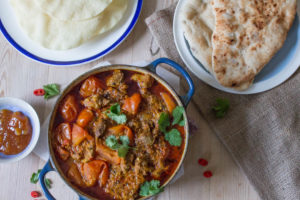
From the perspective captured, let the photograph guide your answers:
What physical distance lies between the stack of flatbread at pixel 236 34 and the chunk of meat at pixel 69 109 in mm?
1240

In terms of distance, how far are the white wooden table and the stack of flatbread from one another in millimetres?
558

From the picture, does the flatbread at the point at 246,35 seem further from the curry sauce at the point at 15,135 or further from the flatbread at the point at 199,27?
the curry sauce at the point at 15,135

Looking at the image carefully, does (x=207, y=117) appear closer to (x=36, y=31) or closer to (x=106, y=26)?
(x=106, y=26)

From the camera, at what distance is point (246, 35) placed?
10.1ft

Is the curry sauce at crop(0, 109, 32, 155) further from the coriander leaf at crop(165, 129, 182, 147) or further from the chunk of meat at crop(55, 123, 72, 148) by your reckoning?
the coriander leaf at crop(165, 129, 182, 147)

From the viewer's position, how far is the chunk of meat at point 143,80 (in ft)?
9.72

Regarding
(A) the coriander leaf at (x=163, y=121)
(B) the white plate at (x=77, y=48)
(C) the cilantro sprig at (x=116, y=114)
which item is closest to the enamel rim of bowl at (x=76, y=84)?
(A) the coriander leaf at (x=163, y=121)

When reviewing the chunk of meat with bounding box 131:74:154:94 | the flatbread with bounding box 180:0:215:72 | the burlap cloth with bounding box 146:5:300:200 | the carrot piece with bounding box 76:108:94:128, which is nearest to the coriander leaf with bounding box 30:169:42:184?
the carrot piece with bounding box 76:108:94:128

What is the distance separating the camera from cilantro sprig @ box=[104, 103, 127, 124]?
290cm

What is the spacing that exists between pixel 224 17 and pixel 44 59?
1.86 m

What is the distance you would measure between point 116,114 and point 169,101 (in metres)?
0.50

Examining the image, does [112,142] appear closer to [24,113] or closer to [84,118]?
[84,118]

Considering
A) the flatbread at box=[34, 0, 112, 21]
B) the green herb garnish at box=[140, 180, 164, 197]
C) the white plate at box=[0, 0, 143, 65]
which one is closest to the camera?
the green herb garnish at box=[140, 180, 164, 197]

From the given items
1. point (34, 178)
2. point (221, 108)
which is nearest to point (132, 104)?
point (221, 108)
